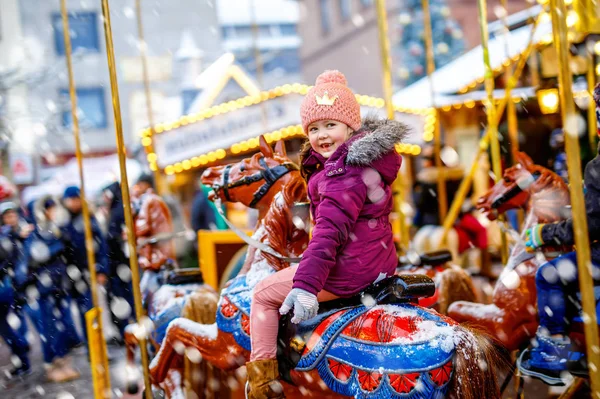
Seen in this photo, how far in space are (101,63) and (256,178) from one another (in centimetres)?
2205

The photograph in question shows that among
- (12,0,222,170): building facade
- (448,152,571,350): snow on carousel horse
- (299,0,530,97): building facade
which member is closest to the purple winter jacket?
(448,152,571,350): snow on carousel horse

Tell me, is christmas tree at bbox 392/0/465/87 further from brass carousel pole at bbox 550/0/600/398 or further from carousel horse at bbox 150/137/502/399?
brass carousel pole at bbox 550/0/600/398

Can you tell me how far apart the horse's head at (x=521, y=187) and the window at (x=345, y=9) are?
75.0ft

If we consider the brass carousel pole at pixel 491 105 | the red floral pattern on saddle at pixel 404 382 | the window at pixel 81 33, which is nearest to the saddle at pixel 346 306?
the red floral pattern on saddle at pixel 404 382

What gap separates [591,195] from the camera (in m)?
2.62

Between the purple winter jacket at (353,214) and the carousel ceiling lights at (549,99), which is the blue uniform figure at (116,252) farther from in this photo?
the carousel ceiling lights at (549,99)

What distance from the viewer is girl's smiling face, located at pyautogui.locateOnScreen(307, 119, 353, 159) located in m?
2.47

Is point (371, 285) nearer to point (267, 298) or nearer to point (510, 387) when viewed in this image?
point (267, 298)

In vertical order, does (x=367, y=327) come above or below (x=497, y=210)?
below

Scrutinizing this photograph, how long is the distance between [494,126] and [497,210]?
0.74 metres

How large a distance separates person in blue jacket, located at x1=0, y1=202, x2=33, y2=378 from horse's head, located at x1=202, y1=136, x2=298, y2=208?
12.3 feet

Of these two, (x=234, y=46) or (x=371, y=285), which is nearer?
(x=371, y=285)

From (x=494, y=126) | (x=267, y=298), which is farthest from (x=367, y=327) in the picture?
(x=494, y=126)

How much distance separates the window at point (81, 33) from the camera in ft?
75.1
